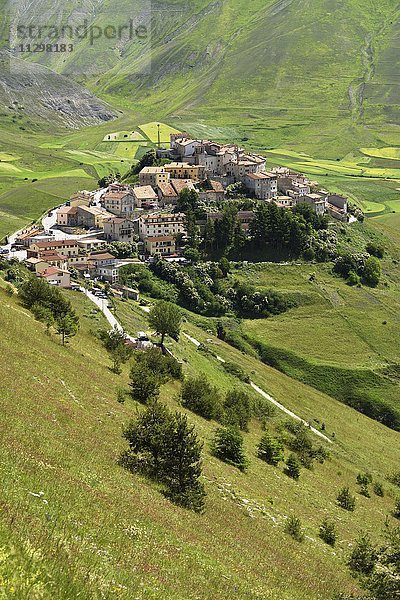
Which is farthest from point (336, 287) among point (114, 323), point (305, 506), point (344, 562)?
point (344, 562)

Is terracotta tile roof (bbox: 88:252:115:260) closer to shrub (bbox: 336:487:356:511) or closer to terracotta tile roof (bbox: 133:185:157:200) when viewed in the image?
terracotta tile roof (bbox: 133:185:157:200)

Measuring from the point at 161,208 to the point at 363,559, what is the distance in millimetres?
115952

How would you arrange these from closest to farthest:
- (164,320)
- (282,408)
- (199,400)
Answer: (199,400)
(164,320)
(282,408)

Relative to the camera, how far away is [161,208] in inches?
5408

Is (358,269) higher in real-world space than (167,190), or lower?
lower

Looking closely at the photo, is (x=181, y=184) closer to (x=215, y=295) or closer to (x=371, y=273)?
(x=215, y=295)

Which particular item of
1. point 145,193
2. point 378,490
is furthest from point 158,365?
point 145,193

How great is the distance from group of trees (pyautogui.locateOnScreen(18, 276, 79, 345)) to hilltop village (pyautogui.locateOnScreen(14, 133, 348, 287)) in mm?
39917

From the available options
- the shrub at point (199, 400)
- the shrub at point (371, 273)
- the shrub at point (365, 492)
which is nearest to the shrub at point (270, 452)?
the shrub at point (199, 400)

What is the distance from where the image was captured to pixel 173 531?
20375mm

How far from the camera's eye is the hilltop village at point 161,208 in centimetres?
11288

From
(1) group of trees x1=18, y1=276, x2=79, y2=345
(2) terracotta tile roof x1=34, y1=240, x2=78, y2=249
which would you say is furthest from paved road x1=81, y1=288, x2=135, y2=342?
(1) group of trees x1=18, y1=276, x2=79, y2=345

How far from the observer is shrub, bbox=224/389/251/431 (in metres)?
52.7

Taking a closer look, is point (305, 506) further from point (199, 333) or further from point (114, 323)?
point (199, 333)
